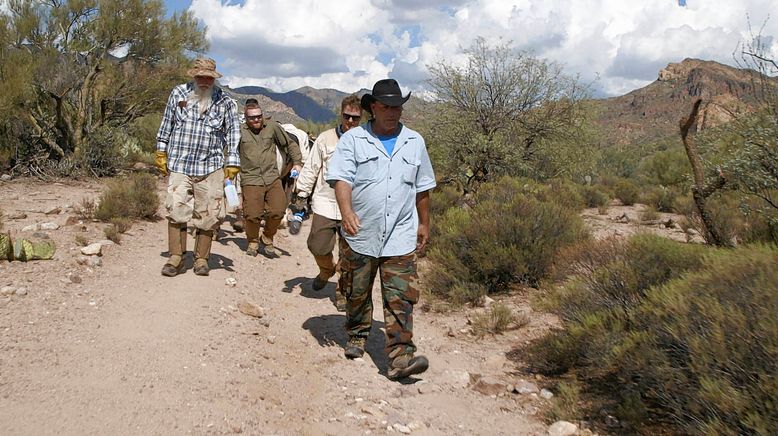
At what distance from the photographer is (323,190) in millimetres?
5461

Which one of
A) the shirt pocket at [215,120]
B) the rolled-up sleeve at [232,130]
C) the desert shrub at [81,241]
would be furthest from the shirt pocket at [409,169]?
the desert shrub at [81,241]

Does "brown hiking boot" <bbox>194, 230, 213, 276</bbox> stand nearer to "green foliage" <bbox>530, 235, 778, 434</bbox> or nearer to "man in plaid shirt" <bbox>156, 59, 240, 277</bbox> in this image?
"man in plaid shirt" <bbox>156, 59, 240, 277</bbox>

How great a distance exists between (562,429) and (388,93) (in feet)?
7.90

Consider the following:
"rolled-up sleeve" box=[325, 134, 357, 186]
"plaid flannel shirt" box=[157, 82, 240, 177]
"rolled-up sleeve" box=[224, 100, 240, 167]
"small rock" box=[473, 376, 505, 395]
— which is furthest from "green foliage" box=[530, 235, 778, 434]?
"plaid flannel shirt" box=[157, 82, 240, 177]

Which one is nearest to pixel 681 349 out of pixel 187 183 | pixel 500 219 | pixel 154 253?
pixel 500 219

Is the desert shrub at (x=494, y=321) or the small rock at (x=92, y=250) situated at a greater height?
the small rock at (x=92, y=250)

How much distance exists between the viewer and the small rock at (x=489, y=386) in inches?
159

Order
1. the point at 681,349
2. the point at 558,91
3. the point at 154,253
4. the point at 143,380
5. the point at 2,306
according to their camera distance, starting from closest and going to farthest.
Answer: the point at 681,349
the point at 143,380
the point at 2,306
the point at 154,253
the point at 558,91

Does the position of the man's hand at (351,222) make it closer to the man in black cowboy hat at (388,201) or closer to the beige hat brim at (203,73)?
the man in black cowboy hat at (388,201)

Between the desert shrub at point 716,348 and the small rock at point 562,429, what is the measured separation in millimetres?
485

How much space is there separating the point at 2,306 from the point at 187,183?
2005 millimetres

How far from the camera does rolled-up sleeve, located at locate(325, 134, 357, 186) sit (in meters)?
3.97

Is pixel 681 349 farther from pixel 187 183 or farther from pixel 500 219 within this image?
pixel 187 183

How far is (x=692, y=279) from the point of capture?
3.37 metres
